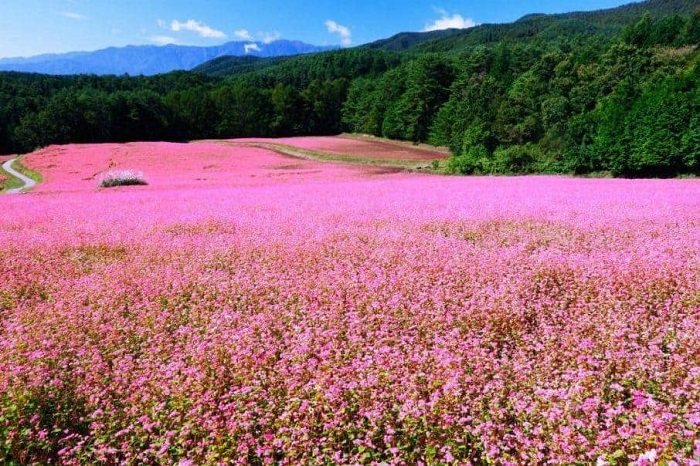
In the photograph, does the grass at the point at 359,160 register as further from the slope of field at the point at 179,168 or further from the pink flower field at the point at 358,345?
the pink flower field at the point at 358,345

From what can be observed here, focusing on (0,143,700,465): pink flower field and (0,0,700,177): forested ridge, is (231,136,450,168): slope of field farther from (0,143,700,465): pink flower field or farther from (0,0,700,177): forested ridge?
(0,143,700,465): pink flower field

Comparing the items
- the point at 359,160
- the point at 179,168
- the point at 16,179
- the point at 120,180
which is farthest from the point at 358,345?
the point at 359,160

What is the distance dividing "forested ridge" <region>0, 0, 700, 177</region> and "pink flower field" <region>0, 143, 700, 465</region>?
2618 cm

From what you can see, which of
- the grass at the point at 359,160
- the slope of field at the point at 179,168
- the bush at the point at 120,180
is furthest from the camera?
the grass at the point at 359,160

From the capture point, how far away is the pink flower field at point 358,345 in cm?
374

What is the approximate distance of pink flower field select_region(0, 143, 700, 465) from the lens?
374 cm

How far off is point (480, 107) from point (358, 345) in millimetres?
56981

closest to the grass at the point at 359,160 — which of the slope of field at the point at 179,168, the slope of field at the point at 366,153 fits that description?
the slope of field at the point at 366,153

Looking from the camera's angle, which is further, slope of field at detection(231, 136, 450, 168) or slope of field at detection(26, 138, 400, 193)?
slope of field at detection(231, 136, 450, 168)

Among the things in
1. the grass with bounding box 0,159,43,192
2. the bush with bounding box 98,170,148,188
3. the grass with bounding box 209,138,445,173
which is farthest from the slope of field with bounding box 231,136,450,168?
the grass with bounding box 0,159,43,192

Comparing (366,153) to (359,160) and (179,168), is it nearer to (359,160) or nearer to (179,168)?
(359,160)

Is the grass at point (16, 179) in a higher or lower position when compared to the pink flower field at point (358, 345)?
lower

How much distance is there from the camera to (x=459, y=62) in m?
83.5

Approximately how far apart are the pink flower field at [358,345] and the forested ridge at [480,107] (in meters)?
26.2
